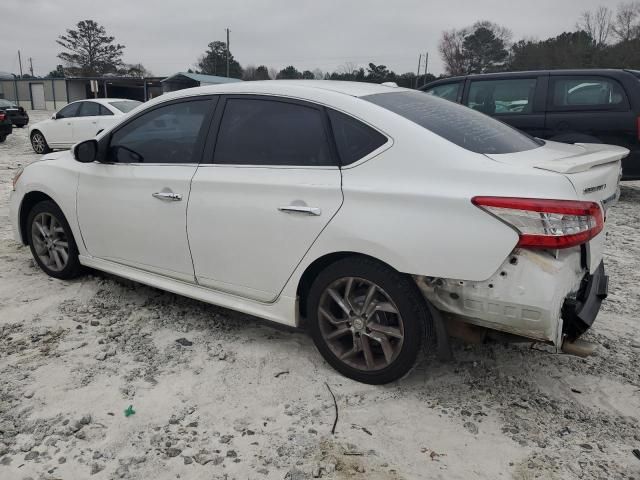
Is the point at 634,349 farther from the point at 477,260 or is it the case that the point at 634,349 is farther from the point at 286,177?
the point at 286,177

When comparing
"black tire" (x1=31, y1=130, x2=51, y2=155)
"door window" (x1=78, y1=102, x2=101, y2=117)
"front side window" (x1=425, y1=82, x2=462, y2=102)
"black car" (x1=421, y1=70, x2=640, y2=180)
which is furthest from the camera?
"black tire" (x1=31, y1=130, x2=51, y2=155)

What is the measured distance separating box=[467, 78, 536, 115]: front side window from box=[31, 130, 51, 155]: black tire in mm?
11807

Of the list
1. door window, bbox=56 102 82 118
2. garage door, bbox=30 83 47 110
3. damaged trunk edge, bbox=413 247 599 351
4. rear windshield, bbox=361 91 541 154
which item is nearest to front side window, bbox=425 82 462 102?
rear windshield, bbox=361 91 541 154

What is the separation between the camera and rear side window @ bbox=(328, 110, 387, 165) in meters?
2.70

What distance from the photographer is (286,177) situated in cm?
288

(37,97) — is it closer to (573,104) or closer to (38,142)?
(38,142)

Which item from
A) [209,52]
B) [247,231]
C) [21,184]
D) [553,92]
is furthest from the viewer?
[209,52]

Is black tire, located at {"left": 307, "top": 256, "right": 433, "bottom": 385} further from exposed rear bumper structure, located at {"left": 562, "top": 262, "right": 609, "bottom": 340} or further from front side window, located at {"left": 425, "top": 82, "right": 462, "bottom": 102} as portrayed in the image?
front side window, located at {"left": 425, "top": 82, "right": 462, "bottom": 102}

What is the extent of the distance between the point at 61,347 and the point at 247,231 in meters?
1.45

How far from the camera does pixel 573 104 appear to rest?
720 centimetres

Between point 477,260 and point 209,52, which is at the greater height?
point 209,52

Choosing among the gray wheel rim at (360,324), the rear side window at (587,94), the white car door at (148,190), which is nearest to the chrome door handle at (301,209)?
the gray wheel rim at (360,324)

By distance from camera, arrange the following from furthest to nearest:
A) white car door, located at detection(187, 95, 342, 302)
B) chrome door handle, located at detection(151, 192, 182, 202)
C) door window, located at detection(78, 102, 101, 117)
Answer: door window, located at detection(78, 102, 101, 117)
chrome door handle, located at detection(151, 192, 182, 202)
white car door, located at detection(187, 95, 342, 302)

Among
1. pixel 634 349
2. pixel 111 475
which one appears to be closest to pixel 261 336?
pixel 111 475
